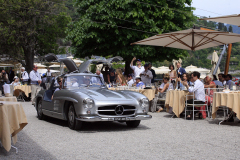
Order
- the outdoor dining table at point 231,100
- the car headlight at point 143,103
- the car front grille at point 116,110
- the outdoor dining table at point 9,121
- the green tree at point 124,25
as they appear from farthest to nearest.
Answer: the green tree at point 124,25, the outdoor dining table at point 231,100, the car headlight at point 143,103, the car front grille at point 116,110, the outdoor dining table at point 9,121

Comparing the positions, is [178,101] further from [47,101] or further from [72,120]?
[47,101]

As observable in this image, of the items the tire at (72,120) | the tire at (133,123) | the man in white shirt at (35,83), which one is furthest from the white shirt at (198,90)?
the man in white shirt at (35,83)

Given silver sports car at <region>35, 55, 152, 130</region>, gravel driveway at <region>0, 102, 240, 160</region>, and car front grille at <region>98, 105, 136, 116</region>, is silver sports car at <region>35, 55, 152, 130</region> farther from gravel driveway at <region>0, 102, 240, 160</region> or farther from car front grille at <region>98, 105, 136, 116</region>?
gravel driveway at <region>0, 102, 240, 160</region>

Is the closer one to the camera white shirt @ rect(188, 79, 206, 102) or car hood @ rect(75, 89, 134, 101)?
car hood @ rect(75, 89, 134, 101)

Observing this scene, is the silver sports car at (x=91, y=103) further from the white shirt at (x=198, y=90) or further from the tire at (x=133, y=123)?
the white shirt at (x=198, y=90)

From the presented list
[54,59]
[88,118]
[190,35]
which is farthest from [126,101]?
[54,59]

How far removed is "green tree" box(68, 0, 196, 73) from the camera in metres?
22.8

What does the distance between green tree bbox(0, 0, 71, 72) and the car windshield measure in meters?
25.2

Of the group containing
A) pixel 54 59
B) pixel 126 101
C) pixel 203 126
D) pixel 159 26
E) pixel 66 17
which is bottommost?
pixel 203 126

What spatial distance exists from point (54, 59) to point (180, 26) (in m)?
11.8

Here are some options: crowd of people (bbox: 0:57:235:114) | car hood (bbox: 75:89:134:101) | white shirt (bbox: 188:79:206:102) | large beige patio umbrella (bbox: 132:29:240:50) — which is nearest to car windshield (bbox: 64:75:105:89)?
crowd of people (bbox: 0:57:235:114)

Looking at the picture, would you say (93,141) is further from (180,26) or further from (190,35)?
(180,26)

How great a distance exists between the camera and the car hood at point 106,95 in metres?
8.45

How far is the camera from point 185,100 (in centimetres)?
1127
